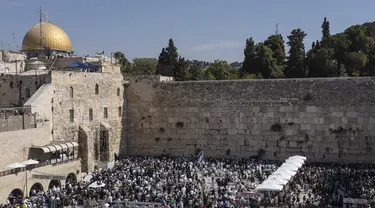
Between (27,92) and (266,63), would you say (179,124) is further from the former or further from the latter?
(266,63)

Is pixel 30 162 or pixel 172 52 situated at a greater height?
pixel 172 52

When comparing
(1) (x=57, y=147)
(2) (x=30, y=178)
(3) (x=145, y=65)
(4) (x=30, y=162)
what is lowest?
(2) (x=30, y=178)

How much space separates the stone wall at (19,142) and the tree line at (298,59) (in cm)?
1944

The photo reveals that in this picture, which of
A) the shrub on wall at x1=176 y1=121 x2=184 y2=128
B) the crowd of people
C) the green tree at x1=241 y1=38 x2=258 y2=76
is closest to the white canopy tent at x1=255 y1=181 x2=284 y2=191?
the crowd of people

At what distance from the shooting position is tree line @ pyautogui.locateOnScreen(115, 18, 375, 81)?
1544 inches

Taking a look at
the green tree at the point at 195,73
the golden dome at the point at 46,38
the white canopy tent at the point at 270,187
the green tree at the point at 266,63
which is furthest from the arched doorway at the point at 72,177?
the green tree at the point at 266,63

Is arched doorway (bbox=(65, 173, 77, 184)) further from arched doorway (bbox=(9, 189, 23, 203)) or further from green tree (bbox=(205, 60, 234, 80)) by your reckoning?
green tree (bbox=(205, 60, 234, 80))

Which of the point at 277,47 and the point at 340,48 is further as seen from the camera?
the point at 277,47

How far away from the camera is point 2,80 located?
27984 millimetres

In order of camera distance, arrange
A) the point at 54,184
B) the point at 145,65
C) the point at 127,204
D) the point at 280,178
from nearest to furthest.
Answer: the point at 127,204, the point at 280,178, the point at 54,184, the point at 145,65

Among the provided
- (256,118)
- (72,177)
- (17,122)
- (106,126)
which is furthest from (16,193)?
(256,118)

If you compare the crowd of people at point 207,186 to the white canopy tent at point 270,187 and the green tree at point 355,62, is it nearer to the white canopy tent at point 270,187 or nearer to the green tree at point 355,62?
the white canopy tent at point 270,187

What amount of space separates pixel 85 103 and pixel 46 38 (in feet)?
43.7

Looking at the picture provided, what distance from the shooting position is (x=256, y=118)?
29.9m
